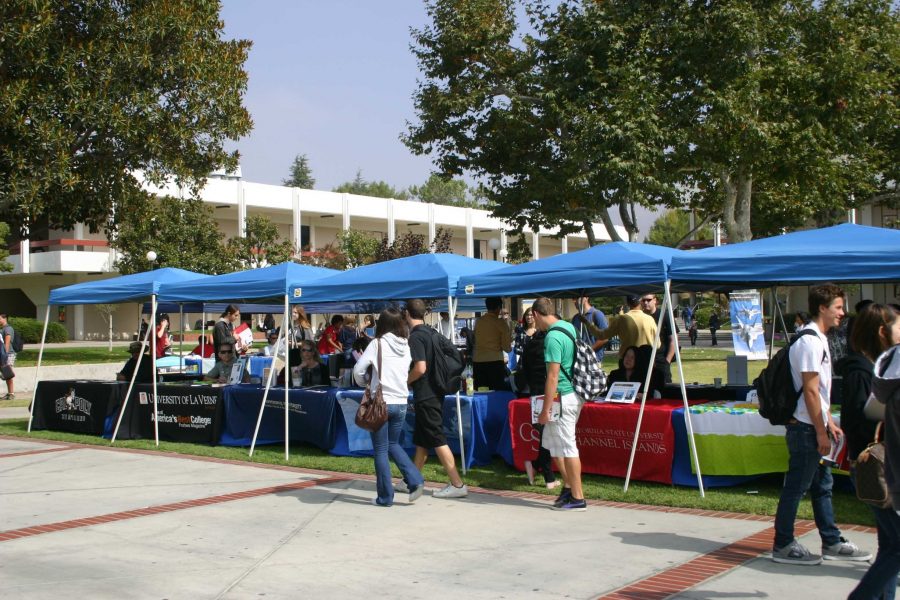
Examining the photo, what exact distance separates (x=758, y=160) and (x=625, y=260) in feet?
52.4

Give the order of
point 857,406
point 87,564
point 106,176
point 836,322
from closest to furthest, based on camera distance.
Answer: point 857,406, point 836,322, point 87,564, point 106,176

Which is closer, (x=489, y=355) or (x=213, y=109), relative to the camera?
(x=489, y=355)

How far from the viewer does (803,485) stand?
18.6ft

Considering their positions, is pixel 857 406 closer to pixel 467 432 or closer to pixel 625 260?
pixel 625 260

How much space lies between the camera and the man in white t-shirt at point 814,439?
5.55 m

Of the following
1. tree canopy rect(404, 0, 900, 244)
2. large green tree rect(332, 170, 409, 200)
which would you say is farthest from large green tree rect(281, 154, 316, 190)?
tree canopy rect(404, 0, 900, 244)

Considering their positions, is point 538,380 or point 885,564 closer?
point 885,564

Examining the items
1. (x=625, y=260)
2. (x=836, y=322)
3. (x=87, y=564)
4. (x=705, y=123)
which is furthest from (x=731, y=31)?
(x=87, y=564)

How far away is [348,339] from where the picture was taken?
17703 mm

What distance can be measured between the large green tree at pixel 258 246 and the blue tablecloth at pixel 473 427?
33088 millimetres

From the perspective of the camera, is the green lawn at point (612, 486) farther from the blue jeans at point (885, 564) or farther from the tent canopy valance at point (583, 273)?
the blue jeans at point (885, 564)

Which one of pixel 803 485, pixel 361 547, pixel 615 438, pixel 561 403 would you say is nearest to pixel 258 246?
pixel 615 438

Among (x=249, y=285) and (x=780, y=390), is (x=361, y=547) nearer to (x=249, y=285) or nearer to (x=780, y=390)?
Result: (x=780, y=390)

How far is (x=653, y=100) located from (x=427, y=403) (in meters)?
16.2
